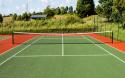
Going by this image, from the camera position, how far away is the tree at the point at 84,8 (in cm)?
11306

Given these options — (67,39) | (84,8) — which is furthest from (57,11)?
(67,39)

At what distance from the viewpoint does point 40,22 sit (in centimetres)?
9169

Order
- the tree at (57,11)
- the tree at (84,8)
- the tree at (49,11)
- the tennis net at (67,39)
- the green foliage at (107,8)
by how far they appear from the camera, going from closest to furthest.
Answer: the tennis net at (67,39)
the green foliage at (107,8)
the tree at (84,8)
the tree at (49,11)
the tree at (57,11)

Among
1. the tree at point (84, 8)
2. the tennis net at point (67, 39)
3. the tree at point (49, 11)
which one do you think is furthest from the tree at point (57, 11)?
the tennis net at point (67, 39)

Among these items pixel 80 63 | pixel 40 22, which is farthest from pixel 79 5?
pixel 80 63

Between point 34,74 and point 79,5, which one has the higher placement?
point 79,5

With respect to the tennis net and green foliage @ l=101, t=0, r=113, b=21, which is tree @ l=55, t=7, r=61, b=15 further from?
the tennis net

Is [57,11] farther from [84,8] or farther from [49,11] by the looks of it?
[84,8]

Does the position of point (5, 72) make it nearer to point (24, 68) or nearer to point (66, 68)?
point (24, 68)

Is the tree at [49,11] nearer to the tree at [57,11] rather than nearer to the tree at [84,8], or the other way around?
the tree at [57,11]

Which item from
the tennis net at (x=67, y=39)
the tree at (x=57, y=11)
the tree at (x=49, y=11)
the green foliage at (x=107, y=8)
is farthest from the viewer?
the tree at (x=57, y=11)

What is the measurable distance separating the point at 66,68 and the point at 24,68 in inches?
83.8

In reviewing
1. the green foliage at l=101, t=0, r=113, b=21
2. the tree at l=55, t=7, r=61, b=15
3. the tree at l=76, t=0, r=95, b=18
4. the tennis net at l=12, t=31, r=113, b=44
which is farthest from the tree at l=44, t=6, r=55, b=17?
the tennis net at l=12, t=31, r=113, b=44

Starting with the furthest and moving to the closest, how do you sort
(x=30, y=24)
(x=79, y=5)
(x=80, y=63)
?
(x=79, y=5) → (x=30, y=24) → (x=80, y=63)
